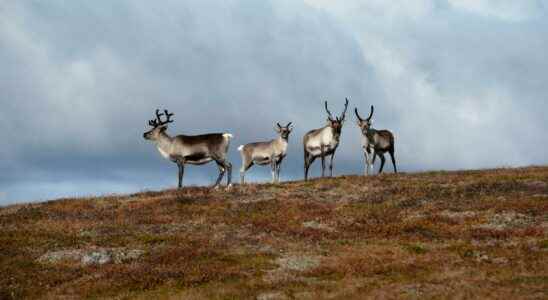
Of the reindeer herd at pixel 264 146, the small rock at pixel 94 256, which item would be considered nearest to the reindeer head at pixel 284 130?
the reindeer herd at pixel 264 146

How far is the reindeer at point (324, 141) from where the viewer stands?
46.3 m

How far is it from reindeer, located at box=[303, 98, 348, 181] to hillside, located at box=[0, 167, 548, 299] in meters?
4.33

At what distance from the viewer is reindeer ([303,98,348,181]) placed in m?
46.3

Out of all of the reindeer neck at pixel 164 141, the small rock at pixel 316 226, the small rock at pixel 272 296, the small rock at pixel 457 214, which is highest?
the reindeer neck at pixel 164 141

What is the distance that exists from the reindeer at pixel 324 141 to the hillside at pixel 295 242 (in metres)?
4.33

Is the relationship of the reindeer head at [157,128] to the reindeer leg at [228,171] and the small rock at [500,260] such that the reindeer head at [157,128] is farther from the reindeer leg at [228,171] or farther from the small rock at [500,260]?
the small rock at [500,260]

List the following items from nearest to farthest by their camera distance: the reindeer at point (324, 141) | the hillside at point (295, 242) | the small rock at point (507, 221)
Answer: the hillside at point (295, 242)
the small rock at point (507, 221)
the reindeer at point (324, 141)

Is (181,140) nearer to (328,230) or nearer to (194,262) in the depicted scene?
(328,230)

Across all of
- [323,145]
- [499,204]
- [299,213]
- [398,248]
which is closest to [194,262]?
[398,248]

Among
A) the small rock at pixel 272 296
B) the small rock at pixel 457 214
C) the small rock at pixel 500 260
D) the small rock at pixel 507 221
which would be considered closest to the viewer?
the small rock at pixel 272 296

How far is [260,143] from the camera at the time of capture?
159 ft

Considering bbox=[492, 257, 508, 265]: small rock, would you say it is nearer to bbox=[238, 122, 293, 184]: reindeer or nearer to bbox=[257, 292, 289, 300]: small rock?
bbox=[257, 292, 289, 300]: small rock

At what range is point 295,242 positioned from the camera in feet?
92.4

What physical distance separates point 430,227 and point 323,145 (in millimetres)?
17614
